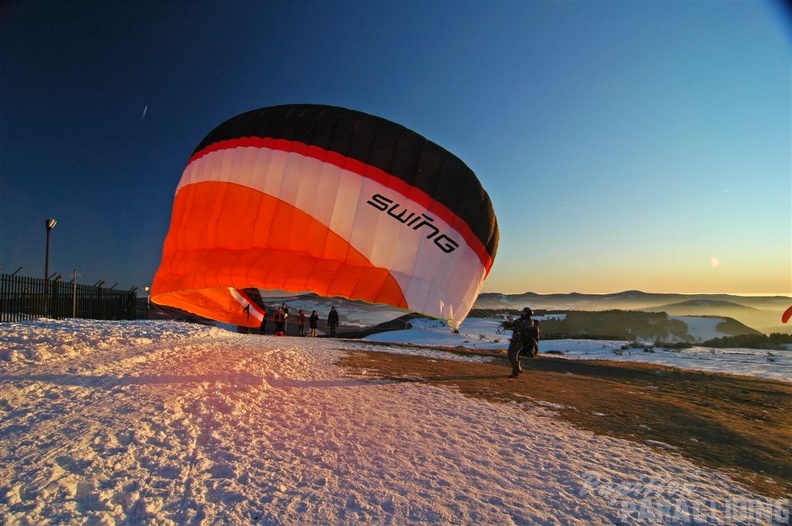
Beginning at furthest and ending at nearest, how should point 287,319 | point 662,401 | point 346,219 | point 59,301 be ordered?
1. point 287,319
2. point 59,301
3. point 662,401
4. point 346,219

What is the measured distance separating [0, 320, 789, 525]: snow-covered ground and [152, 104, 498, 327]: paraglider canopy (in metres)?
1.61

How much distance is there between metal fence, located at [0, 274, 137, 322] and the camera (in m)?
15.2

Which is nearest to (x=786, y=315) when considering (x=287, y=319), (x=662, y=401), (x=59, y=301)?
(x=662, y=401)

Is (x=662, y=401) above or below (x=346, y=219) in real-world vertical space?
below

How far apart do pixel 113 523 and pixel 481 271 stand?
4.85 meters

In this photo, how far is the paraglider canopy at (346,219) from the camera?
5637 millimetres

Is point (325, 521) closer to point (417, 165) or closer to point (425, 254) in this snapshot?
point (425, 254)

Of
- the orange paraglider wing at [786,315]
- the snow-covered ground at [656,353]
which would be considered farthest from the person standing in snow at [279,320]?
the orange paraglider wing at [786,315]

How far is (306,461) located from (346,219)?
3225mm

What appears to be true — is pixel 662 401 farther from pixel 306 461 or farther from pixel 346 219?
pixel 306 461

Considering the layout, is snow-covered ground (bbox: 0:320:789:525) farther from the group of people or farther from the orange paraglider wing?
the group of people

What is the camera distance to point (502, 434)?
5273mm

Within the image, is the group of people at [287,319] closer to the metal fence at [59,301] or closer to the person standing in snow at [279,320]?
the person standing in snow at [279,320]

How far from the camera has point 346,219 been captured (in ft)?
19.4
